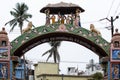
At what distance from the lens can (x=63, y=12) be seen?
86.6 ft

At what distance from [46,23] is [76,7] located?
2153 millimetres

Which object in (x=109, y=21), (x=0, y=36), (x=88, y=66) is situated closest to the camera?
(x=0, y=36)

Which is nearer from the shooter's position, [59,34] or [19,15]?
[59,34]

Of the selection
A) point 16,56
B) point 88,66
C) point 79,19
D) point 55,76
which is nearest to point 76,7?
point 79,19

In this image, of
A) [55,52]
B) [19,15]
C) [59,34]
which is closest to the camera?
[59,34]

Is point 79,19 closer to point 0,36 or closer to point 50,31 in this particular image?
point 50,31

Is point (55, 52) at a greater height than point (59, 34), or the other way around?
point (55, 52)

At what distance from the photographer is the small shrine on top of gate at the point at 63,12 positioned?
82.0 ft

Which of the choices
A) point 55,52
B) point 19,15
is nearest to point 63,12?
point 19,15

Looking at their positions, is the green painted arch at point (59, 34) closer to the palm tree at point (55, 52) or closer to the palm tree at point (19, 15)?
the palm tree at point (19, 15)

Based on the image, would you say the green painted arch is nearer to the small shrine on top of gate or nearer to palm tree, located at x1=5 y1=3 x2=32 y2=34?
the small shrine on top of gate

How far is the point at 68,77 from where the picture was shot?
43719 millimetres

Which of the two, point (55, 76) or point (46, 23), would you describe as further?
point (55, 76)

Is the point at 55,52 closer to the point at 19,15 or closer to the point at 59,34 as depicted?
the point at 19,15
